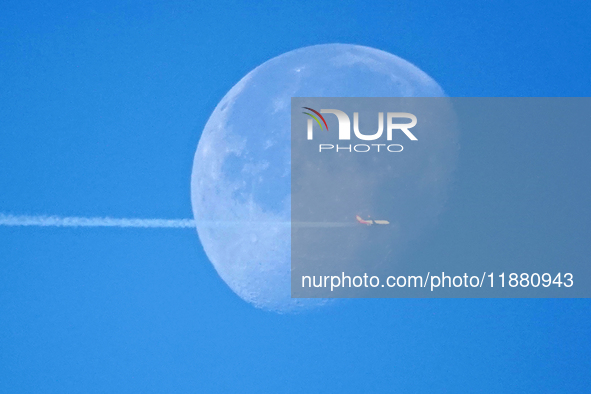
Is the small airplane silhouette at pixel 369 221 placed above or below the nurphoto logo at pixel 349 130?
below

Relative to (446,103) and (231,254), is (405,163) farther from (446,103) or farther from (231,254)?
(231,254)

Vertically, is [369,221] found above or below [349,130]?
below

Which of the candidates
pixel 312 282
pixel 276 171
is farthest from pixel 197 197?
pixel 312 282

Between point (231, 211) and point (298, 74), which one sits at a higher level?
point (298, 74)

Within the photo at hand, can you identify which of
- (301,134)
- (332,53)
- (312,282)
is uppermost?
(332,53)

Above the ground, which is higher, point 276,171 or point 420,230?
point 276,171

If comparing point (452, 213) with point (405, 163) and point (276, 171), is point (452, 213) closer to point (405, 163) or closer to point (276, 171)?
point (405, 163)

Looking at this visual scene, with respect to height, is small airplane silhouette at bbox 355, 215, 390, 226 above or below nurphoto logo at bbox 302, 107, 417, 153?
below

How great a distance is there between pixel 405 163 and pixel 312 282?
64.3 inches

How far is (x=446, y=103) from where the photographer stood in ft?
21.2

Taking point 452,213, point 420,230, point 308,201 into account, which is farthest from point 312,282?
point 452,213

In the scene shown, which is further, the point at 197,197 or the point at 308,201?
the point at 197,197

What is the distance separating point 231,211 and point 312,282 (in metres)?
1.18

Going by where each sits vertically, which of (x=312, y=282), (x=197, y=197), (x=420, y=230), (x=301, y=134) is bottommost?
(x=312, y=282)
